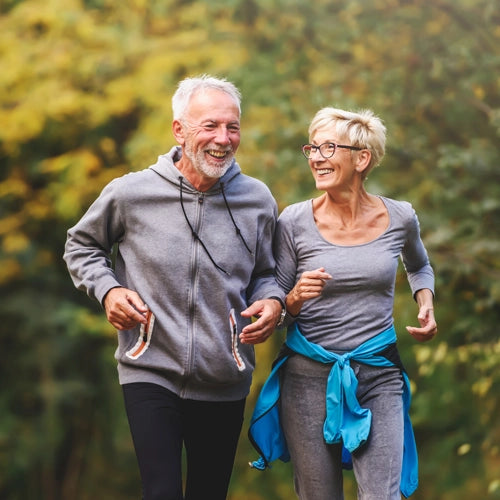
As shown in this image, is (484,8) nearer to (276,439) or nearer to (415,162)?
(415,162)

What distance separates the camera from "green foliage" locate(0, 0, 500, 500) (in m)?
6.61

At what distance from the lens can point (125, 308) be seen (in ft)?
10.4

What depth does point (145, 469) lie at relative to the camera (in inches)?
127

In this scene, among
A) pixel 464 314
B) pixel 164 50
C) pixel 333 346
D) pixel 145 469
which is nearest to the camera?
pixel 145 469

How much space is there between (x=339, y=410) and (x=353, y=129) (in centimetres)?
100

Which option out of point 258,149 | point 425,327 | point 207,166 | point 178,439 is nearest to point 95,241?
point 207,166

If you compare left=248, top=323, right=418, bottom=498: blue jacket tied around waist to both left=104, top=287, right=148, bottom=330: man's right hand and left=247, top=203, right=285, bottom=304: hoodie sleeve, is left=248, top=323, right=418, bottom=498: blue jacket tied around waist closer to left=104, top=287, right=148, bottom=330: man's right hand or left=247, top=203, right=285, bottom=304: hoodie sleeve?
left=247, top=203, right=285, bottom=304: hoodie sleeve

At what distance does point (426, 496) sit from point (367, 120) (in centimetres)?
570

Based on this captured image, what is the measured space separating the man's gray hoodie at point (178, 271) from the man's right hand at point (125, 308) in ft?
0.19

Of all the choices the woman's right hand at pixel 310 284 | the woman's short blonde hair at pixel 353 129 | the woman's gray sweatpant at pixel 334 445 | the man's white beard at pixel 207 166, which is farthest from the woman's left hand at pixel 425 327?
the man's white beard at pixel 207 166

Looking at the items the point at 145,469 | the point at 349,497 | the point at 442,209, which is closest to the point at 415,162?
the point at 442,209

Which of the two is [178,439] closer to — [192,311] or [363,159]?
[192,311]

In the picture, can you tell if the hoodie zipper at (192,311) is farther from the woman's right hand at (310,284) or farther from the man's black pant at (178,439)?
the woman's right hand at (310,284)

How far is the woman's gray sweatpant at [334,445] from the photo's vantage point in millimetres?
3398
